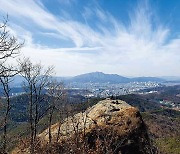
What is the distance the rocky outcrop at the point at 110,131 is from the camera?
74.8 feet

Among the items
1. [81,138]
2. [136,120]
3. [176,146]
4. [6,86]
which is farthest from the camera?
[176,146]

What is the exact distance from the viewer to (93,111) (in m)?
25.8

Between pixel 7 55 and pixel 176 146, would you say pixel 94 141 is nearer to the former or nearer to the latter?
pixel 7 55

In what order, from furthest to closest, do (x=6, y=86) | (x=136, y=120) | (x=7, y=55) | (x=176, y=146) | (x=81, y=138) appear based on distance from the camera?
1. (x=176, y=146)
2. (x=6, y=86)
3. (x=136, y=120)
4. (x=81, y=138)
5. (x=7, y=55)

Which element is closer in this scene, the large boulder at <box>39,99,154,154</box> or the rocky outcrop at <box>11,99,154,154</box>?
the rocky outcrop at <box>11,99,154,154</box>

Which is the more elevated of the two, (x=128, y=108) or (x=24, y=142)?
(x=128, y=108)

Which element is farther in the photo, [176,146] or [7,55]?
[176,146]

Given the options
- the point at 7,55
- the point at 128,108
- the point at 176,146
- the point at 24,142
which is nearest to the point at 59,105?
the point at 24,142

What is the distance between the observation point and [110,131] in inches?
880

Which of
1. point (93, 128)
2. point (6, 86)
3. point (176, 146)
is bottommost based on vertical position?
point (176, 146)

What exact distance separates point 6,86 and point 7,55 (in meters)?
16.6

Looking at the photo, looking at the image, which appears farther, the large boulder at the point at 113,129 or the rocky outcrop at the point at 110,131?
the large boulder at the point at 113,129

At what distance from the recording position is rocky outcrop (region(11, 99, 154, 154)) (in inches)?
898

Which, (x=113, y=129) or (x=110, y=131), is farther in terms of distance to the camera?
(x=113, y=129)
